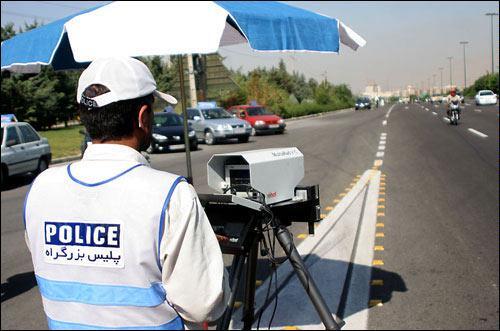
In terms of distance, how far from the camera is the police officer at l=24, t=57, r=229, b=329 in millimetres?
1377

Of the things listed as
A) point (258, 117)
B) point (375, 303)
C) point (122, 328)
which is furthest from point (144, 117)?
point (375, 303)

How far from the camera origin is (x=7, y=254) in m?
8.35

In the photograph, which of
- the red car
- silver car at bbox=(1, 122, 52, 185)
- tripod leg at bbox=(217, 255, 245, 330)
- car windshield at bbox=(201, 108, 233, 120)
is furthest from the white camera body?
car windshield at bbox=(201, 108, 233, 120)

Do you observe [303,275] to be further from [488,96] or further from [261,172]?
[488,96]

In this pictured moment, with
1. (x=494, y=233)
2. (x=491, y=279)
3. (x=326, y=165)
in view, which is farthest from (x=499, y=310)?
(x=326, y=165)

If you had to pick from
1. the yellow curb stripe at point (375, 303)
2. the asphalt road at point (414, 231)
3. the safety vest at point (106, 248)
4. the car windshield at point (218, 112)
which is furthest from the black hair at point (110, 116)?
the yellow curb stripe at point (375, 303)

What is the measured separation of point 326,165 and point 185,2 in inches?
505

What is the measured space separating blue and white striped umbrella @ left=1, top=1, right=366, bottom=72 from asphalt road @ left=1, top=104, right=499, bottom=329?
498mm

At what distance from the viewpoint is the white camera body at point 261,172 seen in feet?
5.25

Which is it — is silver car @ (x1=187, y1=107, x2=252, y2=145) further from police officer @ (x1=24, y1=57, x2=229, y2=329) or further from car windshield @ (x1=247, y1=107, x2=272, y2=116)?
police officer @ (x1=24, y1=57, x2=229, y2=329)

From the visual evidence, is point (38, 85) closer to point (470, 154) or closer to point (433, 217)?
point (433, 217)

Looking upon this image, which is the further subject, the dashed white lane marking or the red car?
the dashed white lane marking

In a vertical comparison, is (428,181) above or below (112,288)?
below

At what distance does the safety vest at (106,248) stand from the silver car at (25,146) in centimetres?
50
